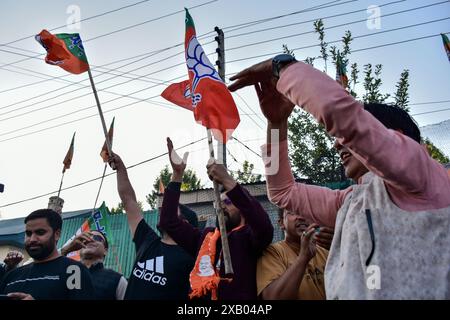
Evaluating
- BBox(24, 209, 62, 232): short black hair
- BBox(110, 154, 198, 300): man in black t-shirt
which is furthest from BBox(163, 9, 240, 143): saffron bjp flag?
BBox(24, 209, 62, 232): short black hair

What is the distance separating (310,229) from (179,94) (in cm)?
197

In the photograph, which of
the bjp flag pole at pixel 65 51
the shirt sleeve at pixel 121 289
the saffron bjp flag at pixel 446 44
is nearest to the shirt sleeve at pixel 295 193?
the shirt sleeve at pixel 121 289

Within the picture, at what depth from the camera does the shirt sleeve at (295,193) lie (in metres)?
1.83

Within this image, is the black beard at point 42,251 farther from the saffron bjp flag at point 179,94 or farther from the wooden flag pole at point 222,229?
the wooden flag pole at point 222,229

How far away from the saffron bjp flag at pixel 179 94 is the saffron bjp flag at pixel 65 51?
0.83 meters

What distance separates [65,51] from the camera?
4.04 meters

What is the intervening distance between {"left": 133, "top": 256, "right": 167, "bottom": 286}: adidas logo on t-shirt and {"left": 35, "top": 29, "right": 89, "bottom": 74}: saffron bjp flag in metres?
1.96

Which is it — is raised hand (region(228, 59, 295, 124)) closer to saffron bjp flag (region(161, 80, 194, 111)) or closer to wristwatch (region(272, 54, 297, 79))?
wristwatch (region(272, 54, 297, 79))

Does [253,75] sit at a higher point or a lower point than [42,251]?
higher

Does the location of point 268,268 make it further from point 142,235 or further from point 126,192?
point 126,192

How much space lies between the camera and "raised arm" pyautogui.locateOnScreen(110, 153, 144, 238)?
361cm

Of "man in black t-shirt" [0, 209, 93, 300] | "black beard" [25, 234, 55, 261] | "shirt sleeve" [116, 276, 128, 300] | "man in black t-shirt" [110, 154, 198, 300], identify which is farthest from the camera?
"shirt sleeve" [116, 276, 128, 300]

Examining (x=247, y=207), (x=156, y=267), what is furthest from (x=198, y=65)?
(x=156, y=267)
